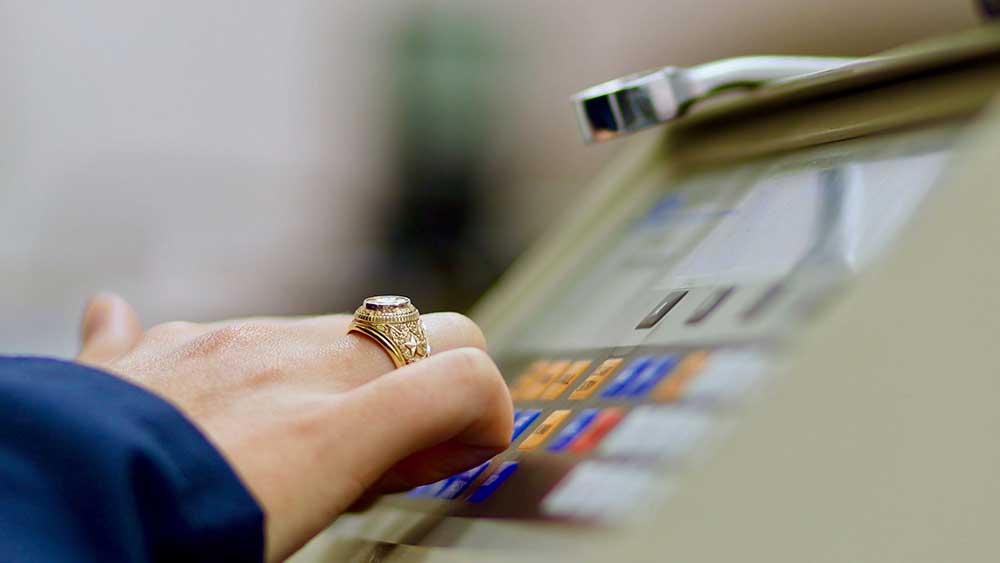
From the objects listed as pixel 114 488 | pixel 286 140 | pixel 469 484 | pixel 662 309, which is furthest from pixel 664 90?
pixel 286 140

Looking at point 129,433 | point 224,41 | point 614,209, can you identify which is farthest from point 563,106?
point 129,433

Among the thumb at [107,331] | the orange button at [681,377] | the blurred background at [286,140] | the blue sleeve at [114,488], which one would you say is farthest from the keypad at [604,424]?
the blurred background at [286,140]

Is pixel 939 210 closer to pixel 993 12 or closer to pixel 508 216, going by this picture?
pixel 993 12

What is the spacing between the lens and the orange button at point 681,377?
347 millimetres

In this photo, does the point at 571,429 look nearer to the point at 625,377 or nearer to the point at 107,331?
the point at 625,377

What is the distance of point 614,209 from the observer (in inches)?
25.0

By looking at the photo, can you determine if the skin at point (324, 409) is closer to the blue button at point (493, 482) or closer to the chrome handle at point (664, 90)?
the blue button at point (493, 482)

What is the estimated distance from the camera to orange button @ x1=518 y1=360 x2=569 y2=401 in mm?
504

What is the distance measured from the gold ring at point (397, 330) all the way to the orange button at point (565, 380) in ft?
0.21

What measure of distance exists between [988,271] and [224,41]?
2308mm

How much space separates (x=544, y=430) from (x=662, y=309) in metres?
0.08

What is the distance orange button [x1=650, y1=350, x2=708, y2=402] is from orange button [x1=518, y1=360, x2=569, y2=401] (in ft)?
0.44

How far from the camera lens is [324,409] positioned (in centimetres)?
41

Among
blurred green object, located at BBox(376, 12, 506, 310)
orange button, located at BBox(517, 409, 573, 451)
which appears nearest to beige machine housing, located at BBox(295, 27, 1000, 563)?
orange button, located at BBox(517, 409, 573, 451)
